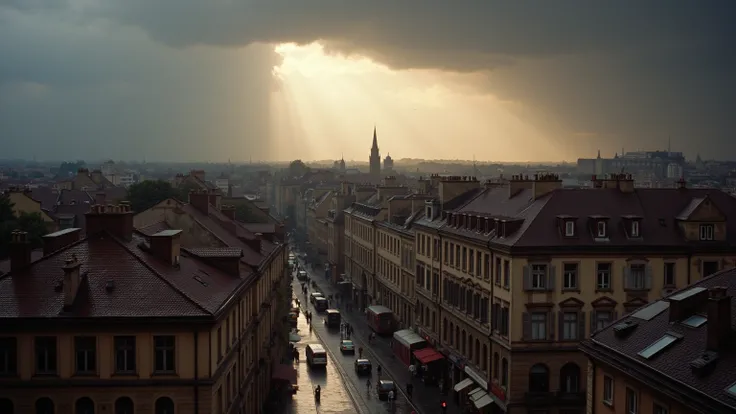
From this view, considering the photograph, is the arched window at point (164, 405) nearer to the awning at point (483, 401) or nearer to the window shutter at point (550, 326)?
the awning at point (483, 401)

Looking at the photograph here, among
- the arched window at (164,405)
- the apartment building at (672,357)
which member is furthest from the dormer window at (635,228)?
the arched window at (164,405)

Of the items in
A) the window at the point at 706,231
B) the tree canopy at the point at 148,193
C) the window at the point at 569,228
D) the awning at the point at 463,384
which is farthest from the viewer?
the tree canopy at the point at 148,193

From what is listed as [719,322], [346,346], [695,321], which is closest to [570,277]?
[695,321]

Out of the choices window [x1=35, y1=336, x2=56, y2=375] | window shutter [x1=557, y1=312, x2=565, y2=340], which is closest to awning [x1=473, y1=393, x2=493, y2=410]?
window shutter [x1=557, y1=312, x2=565, y2=340]

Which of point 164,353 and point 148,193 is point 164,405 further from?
point 148,193

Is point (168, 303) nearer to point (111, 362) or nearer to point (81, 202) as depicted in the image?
point (111, 362)

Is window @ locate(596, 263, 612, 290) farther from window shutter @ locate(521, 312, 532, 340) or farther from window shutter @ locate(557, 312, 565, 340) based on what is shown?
window shutter @ locate(521, 312, 532, 340)
